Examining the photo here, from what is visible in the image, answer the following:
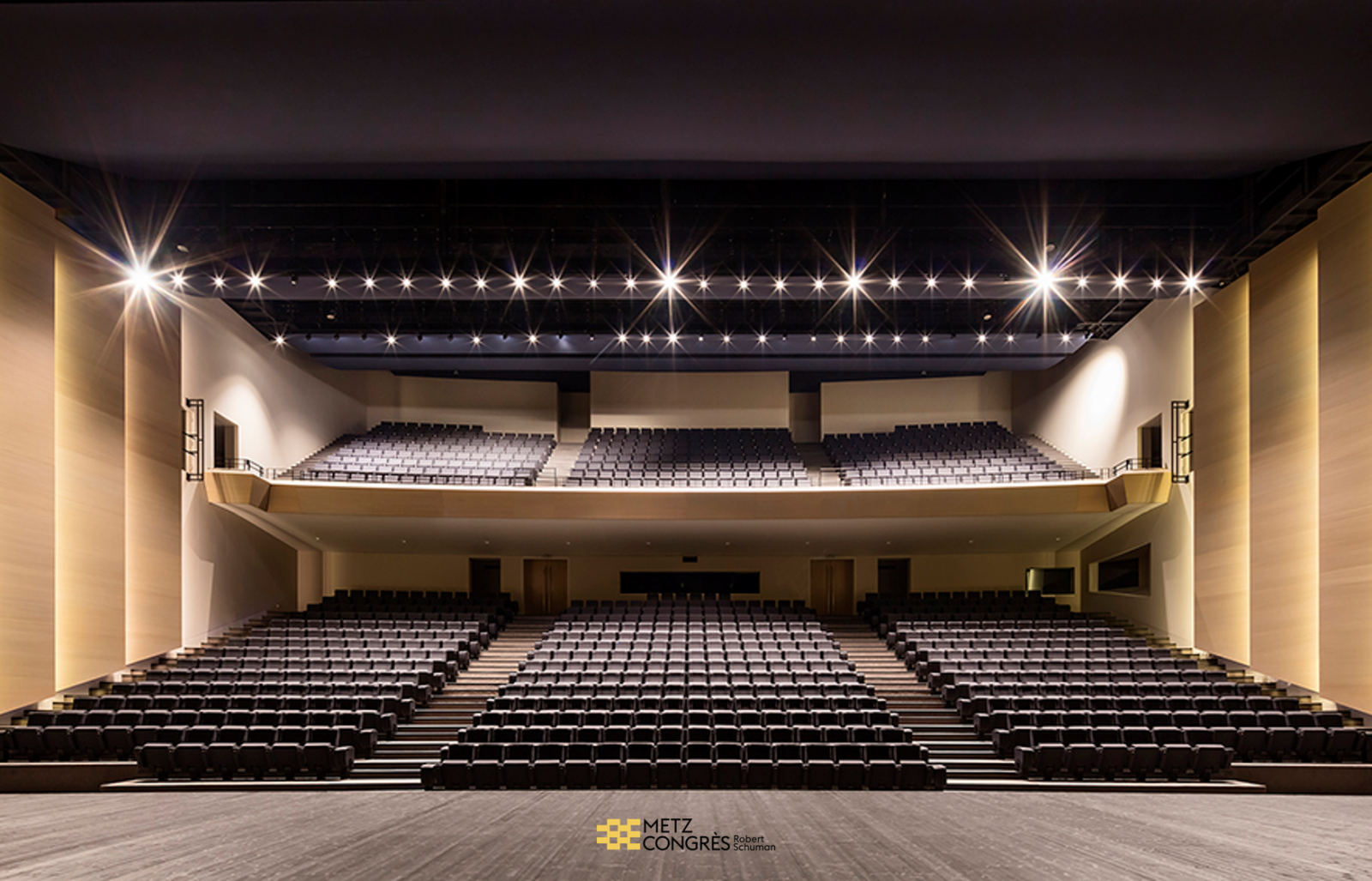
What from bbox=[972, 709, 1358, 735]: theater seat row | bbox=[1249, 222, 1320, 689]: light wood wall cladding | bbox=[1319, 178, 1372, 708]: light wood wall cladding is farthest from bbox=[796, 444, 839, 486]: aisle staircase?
bbox=[1319, 178, 1372, 708]: light wood wall cladding

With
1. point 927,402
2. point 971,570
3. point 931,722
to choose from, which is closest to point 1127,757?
point 931,722

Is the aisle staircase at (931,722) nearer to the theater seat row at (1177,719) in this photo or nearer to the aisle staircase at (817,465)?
the theater seat row at (1177,719)

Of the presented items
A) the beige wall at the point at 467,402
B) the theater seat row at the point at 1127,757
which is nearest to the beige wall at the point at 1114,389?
the theater seat row at the point at 1127,757

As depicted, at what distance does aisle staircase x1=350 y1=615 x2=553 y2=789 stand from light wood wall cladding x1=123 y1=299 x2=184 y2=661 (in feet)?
13.1

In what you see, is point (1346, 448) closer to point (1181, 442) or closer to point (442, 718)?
point (1181, 442)

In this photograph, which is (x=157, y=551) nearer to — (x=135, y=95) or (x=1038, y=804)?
(x=135, y=95)

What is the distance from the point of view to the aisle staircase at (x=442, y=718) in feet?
29.1

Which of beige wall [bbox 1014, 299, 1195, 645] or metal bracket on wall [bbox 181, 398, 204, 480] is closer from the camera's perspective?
metal bracket on wall [bbox 181, 398, 204, 480]

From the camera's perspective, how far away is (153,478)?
11438 mm

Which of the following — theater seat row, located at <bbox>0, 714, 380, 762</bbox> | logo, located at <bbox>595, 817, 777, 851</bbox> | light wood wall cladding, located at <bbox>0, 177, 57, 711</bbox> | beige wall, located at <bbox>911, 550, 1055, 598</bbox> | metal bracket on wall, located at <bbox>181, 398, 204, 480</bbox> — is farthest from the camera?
beige wall, located at <bbox>911, 550, 1055, 598</bbox>

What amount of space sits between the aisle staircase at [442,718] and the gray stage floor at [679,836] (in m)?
1.76

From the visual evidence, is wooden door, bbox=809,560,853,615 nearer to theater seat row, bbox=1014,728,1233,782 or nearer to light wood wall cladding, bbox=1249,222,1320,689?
light wood wall cladding, bbox=1249,222,1320,689

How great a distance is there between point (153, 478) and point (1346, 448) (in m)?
14.6

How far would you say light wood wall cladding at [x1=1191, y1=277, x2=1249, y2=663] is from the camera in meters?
11.0
